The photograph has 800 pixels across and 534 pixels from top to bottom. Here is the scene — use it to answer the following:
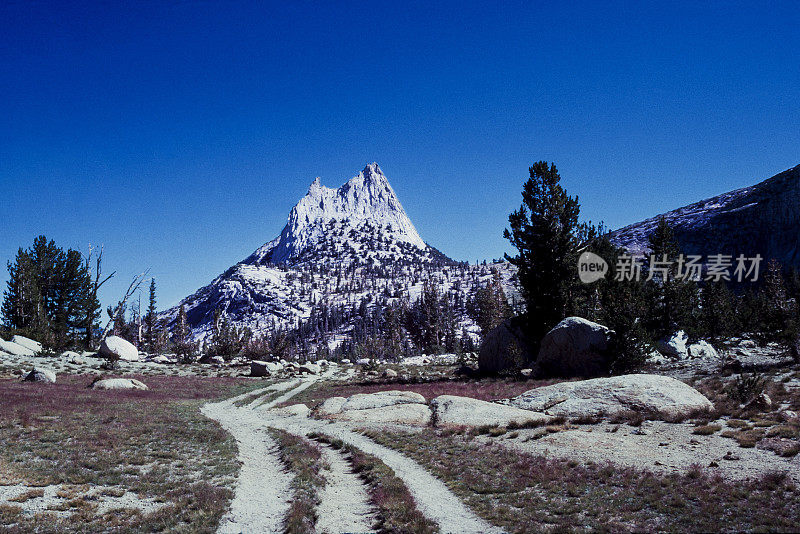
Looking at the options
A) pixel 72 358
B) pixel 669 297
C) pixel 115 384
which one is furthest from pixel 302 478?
pixel 72 358

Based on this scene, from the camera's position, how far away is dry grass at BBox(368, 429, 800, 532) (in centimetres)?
944

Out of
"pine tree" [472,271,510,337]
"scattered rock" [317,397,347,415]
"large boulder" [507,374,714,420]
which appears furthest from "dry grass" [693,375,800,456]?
"pine tree" [472,271,510,337]

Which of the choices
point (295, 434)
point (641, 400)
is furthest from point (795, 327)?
point (295, 434)

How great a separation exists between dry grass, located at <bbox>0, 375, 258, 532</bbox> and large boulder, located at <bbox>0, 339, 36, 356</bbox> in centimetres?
3057

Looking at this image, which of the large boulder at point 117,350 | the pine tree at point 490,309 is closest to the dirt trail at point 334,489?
the large boulder at point 117,350

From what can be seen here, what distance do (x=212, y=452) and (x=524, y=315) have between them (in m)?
33.3

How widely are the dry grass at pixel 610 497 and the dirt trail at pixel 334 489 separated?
685 millimetres

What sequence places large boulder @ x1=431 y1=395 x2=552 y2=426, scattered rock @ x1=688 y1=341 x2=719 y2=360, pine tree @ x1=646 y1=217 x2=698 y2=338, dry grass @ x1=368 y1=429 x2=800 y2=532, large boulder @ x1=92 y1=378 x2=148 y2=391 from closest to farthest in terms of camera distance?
dry grass @ x1=368 y1=429 x2=800 y2=532 < large boulder @ x1=431 y1=395 x2=552 y2=426 < large boulder @ x1=92 y1=378 x2=148 y2=391 < scattered rock @ x1=688 y1=341 x2=719 y2=360 < pine tree @ x1=646 y1=217 x2=698 y2=338

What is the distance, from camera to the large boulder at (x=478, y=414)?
21.8 m

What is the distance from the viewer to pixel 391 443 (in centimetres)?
2016

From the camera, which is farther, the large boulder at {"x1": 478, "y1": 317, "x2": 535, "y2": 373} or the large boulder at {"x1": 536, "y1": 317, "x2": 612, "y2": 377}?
the large boulder at {"x1": 478, "y1": 317, "x2": 535, "y2": 373}

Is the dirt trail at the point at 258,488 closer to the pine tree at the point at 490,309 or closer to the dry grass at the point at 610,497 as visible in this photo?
the dry grass at the point at 610,497

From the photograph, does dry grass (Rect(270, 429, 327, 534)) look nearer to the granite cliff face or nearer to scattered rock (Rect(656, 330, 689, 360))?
scattered rock (Rect(656, 330, 689, 360))

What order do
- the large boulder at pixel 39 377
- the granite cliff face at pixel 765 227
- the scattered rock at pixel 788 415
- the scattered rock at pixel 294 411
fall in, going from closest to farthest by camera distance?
the scattered rock at pixel 788 415, the scattered rock at pixel 294 411, the large boulder at pixel 39 377, the granite cliff face at pixel 765 227
